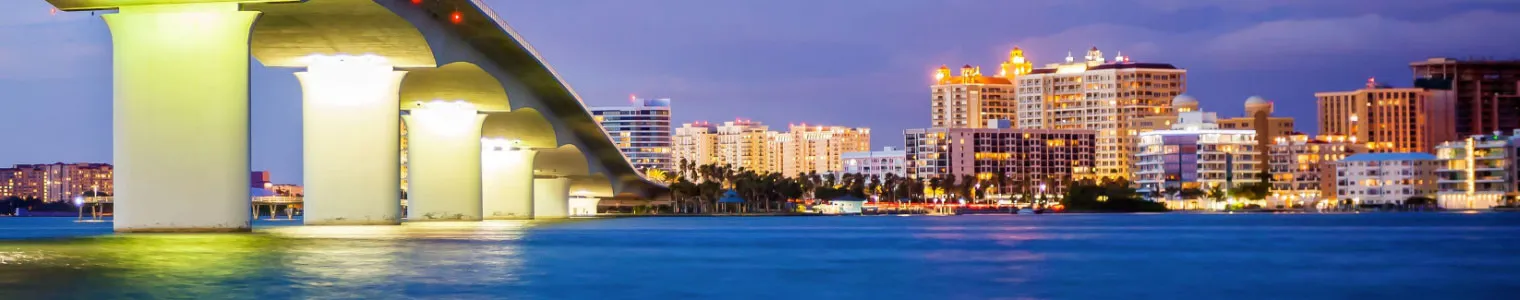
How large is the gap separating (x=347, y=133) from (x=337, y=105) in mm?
964

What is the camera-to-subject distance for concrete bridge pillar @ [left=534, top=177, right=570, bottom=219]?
131750 millimetres

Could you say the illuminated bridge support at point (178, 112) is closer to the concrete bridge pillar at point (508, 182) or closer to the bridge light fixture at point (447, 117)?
the bridge light fixture at point (447, 117)

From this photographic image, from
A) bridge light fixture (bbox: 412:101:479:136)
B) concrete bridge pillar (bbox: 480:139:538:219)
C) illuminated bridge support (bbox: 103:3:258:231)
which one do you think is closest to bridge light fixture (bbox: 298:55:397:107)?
illuminated bridge support (bbox: 103:3:258:231)

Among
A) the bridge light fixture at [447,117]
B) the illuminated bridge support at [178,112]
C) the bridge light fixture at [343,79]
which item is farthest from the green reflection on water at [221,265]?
the bridge light fixture at [447,117]

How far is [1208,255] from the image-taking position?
4469cm

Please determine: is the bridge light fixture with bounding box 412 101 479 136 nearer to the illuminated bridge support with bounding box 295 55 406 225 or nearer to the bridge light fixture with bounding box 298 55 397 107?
the illuminated bridge support with bounding box 295 55 406 225

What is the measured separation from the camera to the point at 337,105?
63531 millimetres

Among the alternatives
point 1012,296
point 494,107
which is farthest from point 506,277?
point 494,107

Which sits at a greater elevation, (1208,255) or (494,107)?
(494,107)

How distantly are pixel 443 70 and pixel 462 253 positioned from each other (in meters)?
30.1

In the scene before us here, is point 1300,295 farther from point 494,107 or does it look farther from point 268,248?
point 494,107

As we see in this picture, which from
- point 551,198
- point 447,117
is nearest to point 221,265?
point 447,117

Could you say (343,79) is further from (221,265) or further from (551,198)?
(551,198)

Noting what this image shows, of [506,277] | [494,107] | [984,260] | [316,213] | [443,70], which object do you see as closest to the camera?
[506,277]
